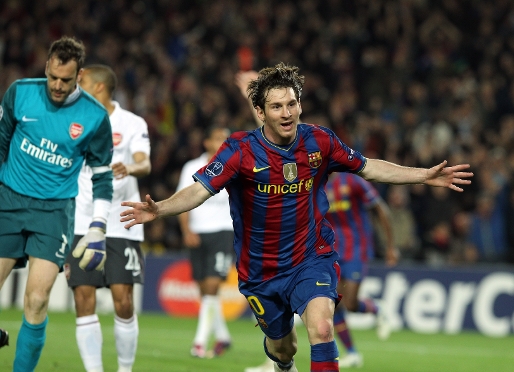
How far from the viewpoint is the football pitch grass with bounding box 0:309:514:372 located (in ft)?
32.3

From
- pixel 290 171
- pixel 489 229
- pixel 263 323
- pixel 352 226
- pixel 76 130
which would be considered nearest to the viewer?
pixel 290 171

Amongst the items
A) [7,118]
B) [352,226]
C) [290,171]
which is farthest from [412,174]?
[352,226]

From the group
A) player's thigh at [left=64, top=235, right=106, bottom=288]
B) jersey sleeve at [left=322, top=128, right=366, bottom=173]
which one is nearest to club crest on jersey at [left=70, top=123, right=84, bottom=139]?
player's thigh at [left=64, top=235, right=106, bottom=288]

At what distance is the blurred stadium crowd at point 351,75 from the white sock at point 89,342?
31.4 ft

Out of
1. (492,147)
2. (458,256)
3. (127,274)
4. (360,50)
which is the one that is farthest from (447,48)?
(127,274)

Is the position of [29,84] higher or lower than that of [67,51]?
lower

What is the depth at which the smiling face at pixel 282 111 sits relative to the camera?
6.39 meters

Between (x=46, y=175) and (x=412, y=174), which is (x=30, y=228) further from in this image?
(x=412, y=174)

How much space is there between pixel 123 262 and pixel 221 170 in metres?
2.10

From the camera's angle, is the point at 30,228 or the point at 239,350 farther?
the point at 239,350

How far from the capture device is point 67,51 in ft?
22.7

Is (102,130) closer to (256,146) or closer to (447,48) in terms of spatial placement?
(256,146)

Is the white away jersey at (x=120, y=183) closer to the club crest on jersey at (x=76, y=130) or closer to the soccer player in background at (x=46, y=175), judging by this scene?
the soccer player in background at (x=46, y=175)

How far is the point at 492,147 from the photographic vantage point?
1769 centimetres
